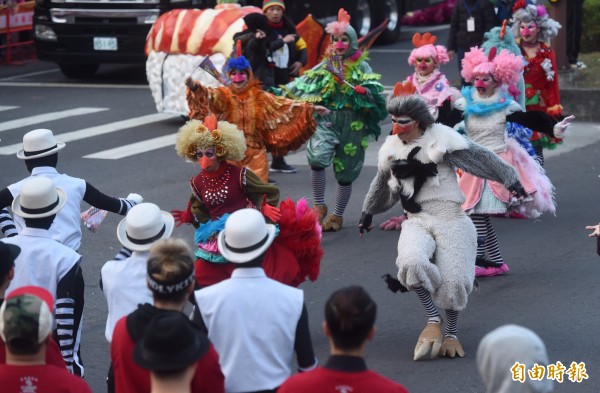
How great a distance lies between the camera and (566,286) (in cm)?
903

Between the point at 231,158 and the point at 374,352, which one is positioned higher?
the point at 231,158

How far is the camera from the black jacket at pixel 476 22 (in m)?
16.0

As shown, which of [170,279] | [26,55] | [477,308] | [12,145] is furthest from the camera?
[26,55]

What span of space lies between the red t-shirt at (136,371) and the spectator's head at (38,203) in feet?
5.17

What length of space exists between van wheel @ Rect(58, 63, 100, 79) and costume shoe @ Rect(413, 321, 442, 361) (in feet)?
45.0

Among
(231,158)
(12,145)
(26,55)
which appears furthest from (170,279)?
(26,55)

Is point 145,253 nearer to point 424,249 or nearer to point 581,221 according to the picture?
point 424,249

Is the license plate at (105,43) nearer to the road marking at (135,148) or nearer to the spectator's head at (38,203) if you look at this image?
the road marking at (135,148)

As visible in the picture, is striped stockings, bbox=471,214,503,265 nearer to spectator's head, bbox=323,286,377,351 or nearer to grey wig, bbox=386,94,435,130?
grey wig, bbox=386,94,435,130

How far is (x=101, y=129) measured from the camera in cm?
1574

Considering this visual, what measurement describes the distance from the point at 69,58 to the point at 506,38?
9860 mm

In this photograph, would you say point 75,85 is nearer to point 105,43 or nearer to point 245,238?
point 105,43

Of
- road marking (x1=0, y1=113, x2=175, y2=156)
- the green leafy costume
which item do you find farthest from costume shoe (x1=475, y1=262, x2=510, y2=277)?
road marking (x1=0, y1=113, x2=175, y2=156)

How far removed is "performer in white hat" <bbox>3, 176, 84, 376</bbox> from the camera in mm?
6309
